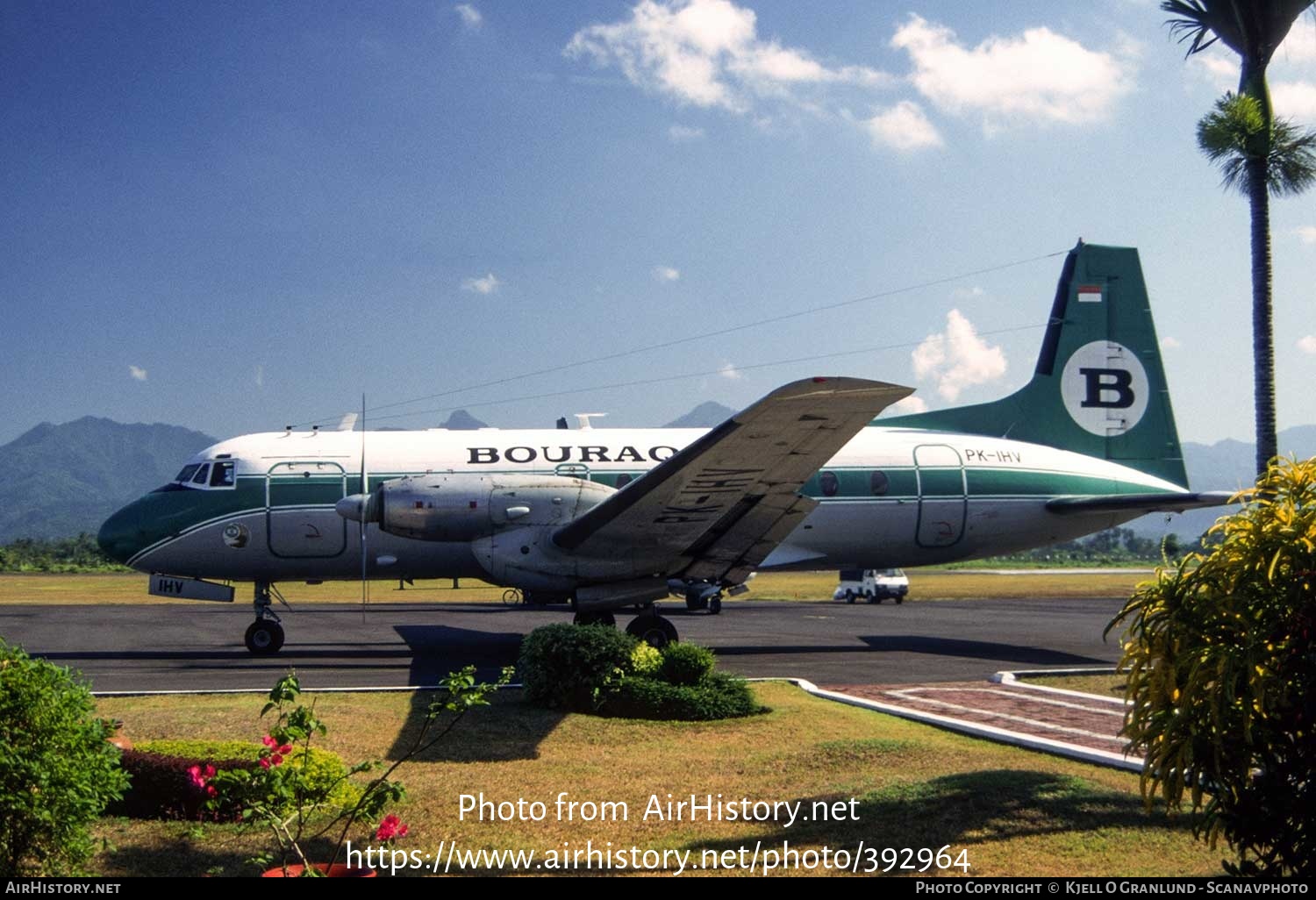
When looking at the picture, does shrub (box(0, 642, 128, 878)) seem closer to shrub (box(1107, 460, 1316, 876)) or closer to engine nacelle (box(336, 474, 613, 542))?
shrub (box(1107, 460, 1316, 876))

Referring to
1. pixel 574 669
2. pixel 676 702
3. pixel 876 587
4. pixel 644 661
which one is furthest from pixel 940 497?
pixel 876 587

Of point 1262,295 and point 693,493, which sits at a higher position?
point 1262,295

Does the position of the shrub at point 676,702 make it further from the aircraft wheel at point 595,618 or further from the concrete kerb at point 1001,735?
the aircraft wheel at point 595,618

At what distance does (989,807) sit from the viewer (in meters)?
8.19

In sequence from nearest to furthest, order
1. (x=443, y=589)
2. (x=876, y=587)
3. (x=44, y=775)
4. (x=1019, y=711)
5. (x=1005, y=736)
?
(x=44, y=775), (x=1005, y=736), (x=1019, y=711), (x=876, y=587), (x=443, y=589)

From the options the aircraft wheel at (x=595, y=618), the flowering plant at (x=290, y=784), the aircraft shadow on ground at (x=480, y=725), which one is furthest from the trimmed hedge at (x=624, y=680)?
the flowering plant at (x=290, y=784)

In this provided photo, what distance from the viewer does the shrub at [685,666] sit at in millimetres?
13602

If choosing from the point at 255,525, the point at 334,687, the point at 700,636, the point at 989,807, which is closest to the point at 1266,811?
the point at 989,807

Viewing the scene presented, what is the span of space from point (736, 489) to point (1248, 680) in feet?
34.9

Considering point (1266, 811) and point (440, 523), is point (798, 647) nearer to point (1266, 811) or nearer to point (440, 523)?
point (440, 523)

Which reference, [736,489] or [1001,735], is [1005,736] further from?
[736,489]

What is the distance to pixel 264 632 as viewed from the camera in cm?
2041

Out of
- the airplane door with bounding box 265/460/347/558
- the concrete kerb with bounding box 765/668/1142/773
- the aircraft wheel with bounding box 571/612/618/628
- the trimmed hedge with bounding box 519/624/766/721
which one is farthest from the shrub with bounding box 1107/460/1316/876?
the airplane door with bounding box 265/460/347/558

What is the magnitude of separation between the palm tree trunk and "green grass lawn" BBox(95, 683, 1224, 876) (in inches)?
339
